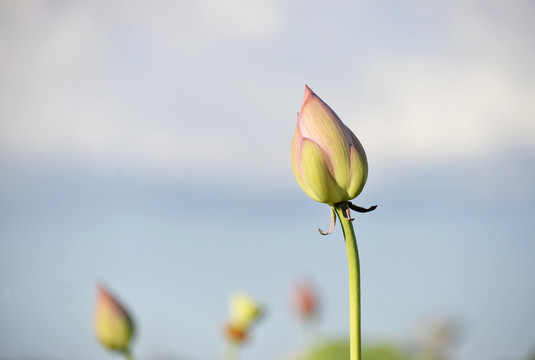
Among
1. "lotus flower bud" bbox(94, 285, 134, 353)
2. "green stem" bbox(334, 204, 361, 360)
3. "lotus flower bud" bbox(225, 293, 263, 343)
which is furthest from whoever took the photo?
"lotus flower bud" bbox(225, 293, 263, 343)

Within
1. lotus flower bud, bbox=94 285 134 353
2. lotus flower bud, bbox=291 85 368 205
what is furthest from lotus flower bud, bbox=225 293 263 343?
lotus flower bud, bbox=291 85 368 205

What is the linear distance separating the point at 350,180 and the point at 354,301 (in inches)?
2.2

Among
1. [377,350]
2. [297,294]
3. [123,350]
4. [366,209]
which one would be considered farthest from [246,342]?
[377,350]

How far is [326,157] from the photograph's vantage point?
27cm

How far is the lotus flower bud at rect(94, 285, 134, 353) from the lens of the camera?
0.47m

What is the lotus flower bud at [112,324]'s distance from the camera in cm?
47

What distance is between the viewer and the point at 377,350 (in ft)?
4.87

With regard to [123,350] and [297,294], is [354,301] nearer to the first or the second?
[123,350]

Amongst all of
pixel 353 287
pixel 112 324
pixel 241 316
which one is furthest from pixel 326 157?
pixel 241 316

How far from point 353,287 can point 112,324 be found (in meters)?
0.28

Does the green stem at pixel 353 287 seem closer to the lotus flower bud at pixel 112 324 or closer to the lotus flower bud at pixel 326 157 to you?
the lotus flower bud at pixel 326 157

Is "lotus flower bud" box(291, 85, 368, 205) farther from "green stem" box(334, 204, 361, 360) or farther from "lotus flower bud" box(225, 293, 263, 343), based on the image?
"lotus flower bud" box(225, 293, 263, 343)

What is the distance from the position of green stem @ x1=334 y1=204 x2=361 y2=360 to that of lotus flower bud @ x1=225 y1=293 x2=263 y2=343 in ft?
1.33

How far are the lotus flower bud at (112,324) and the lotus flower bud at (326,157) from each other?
Result: 26 cm
